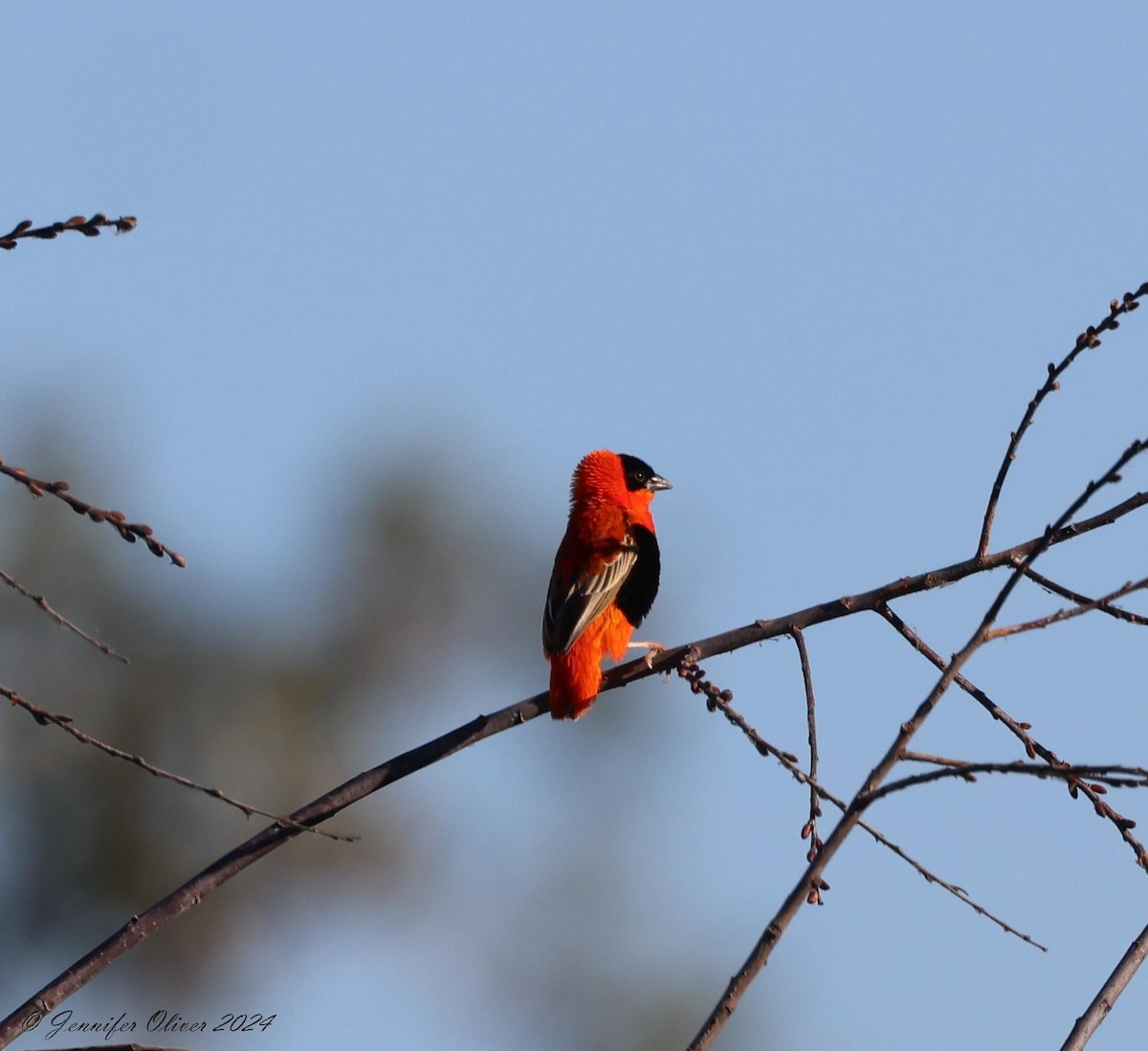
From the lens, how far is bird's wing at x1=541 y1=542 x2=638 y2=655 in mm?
5895

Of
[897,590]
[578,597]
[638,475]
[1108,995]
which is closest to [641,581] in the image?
[578,597]

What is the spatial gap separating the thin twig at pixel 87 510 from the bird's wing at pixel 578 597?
9.32 ft

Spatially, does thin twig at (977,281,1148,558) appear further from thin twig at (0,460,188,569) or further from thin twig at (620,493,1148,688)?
thin twig at (0,460,188,569)

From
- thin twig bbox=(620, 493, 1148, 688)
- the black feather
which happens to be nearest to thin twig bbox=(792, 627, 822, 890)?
thin twig bbox=(620, 493, 1148, 688)

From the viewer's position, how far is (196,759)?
23.4m

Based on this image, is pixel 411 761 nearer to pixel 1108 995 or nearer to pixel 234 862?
pixel 234 862

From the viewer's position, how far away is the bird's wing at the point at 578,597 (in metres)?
5.89

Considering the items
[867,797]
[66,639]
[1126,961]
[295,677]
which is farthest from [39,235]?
[295,677]

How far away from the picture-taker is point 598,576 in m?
6.41

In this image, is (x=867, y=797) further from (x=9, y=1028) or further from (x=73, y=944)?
(x=73, y=944)

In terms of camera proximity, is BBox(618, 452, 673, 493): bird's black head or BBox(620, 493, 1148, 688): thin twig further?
BBox(618, 452, 673, 493): bird's black head

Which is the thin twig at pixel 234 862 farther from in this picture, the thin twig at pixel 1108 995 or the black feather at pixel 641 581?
the black feather at pixel 641 581

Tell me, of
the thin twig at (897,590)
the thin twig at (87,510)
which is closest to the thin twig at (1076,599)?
the thin twig at (897,590)

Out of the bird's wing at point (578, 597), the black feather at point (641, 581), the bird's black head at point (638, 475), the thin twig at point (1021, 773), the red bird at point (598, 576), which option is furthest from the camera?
the bird's black head at point (638, 475)
